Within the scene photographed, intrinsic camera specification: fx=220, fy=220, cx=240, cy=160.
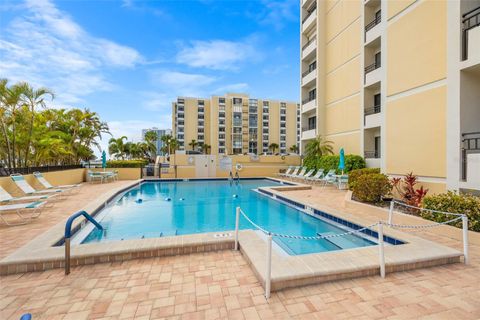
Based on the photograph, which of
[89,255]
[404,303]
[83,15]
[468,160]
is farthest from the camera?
[83,15]

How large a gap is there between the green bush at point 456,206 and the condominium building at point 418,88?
1.10 metres

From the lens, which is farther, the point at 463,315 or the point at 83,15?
the point at 83,15

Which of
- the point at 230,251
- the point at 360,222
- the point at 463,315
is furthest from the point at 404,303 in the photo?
the point at 360,222

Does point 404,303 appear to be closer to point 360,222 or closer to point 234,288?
point 234,288

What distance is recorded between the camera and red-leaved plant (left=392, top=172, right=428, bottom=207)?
673 centimetres

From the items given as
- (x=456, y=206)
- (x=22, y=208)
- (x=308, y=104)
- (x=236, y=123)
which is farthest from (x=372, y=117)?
(x=236, y=123)

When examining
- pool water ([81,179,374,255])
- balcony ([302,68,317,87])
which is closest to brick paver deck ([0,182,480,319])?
pool water ([81,179,374,255])

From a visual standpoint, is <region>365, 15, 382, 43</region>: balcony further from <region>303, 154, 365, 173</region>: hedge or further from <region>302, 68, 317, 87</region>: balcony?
<region>303, 154, 365, 173</region>: hedge

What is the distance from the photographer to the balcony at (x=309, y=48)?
61.8 feet

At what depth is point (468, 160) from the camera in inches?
227

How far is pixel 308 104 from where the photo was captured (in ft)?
64.9

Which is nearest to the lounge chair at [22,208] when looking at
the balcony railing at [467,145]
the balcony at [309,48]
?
the balcony railing at [467,145]

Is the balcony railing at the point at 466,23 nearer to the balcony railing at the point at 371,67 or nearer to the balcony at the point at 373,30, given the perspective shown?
the balcony at the point at 373,30

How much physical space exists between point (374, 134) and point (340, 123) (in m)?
3.01
